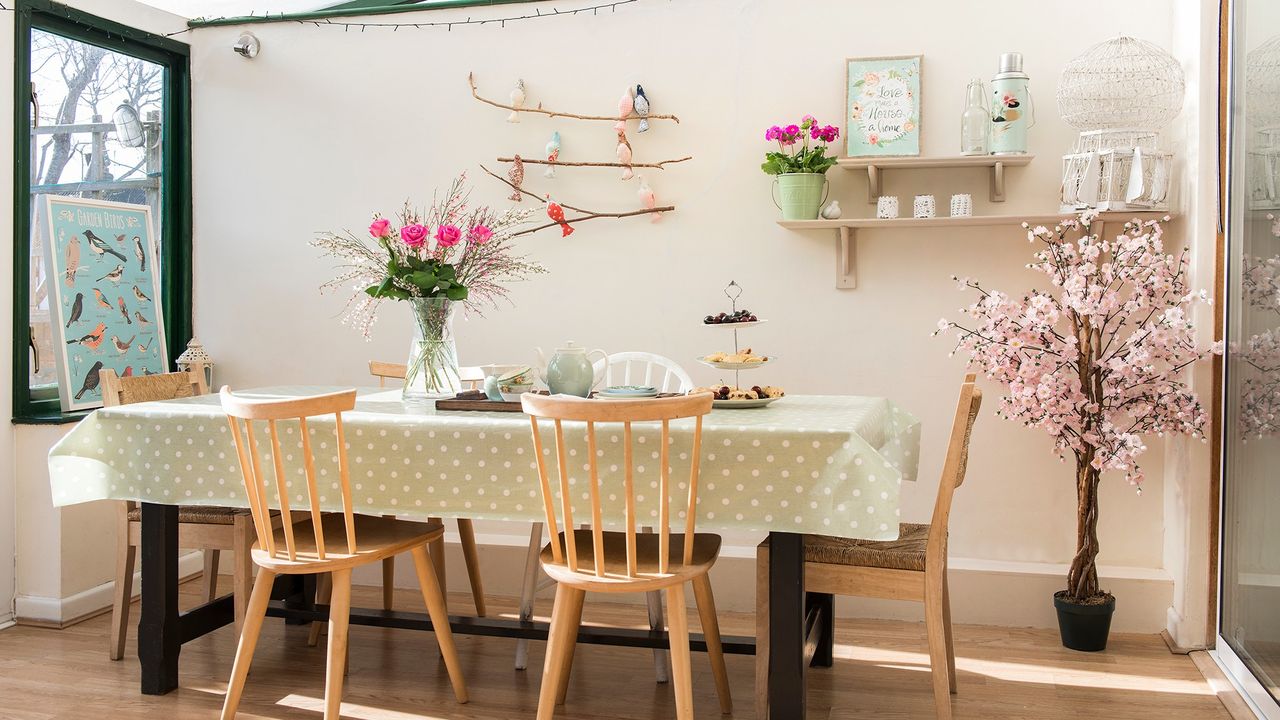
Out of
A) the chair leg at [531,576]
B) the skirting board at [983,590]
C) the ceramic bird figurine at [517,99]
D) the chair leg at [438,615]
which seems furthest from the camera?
the ceramic bird figurine at [517,99]

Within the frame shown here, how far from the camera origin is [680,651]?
226cm

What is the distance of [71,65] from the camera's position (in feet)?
12.2

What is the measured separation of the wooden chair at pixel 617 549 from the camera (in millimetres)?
2084

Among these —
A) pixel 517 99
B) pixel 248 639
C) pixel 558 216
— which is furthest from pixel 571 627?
pixel 517 99

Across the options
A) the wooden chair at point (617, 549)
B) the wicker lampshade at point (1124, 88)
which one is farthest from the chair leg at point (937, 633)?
the wicker lampshade at point (1124, 88)

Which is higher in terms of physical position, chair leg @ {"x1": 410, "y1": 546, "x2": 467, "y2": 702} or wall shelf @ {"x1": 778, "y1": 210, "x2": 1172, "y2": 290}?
wall shelf @ {"x1": 778, "y1": 210, "x2": 1172, "y2": 290}

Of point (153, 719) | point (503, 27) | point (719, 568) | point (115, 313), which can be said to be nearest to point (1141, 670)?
point (719, 568)

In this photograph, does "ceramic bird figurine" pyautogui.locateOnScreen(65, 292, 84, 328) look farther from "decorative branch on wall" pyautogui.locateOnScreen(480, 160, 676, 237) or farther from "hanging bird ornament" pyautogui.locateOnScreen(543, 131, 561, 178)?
"hanging bird ornament" pyautogui.locateOnScreen(543, 131, 561, 178)

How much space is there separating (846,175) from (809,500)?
1698 mm

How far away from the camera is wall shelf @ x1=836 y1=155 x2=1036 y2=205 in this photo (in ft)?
10.8

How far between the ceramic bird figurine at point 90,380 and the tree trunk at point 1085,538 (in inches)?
132

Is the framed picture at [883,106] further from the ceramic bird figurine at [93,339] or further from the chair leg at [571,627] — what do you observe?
the ceramic bird figurine at [93,339]

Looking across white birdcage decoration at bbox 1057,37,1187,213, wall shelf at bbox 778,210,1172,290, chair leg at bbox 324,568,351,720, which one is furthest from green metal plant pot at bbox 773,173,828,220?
chair leg at bbox 324,568,351,720

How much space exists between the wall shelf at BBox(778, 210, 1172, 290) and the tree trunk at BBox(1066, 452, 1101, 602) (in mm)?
733
